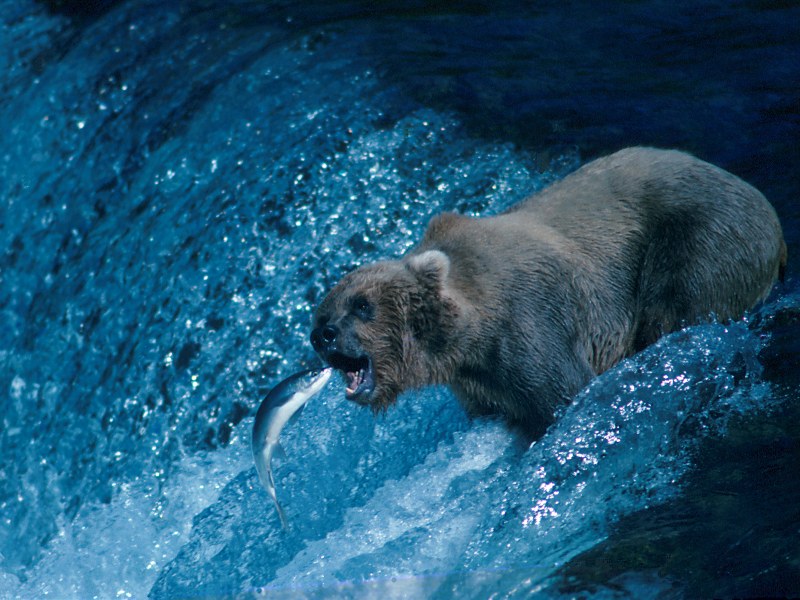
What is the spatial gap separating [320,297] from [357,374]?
1748mm

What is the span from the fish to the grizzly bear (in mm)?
150

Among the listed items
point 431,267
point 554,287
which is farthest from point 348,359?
point 554,287

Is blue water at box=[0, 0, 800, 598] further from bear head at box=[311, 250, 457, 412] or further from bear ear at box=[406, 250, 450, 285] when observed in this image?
bear ear at box=[406, 250, 450, 285]

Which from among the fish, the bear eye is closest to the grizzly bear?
the bear eye

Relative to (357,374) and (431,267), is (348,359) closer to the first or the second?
(357,374)

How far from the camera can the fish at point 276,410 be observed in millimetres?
4562

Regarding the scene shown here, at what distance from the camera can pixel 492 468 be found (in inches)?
197

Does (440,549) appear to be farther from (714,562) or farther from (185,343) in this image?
(185,343)

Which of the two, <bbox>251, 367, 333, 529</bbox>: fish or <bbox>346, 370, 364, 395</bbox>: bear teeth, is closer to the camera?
<bbox>251, 367, 333, 529</bbox>: fish

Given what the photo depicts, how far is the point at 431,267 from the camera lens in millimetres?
4699

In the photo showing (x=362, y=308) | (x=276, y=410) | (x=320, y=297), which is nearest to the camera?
(x=276, y=410)

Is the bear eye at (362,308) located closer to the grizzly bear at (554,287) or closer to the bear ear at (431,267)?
the grizzly bear at (554,287)

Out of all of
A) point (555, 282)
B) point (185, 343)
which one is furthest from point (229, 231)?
point (555, 282)

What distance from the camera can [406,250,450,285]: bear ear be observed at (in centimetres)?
470
